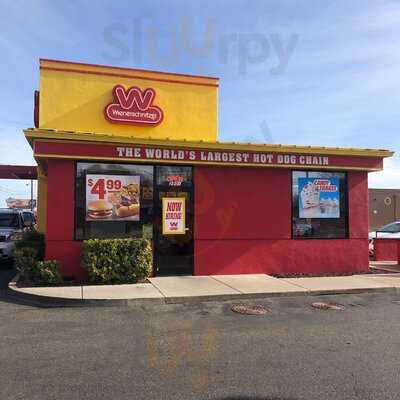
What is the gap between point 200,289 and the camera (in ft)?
35.2

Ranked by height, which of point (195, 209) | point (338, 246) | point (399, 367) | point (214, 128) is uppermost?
point (214, 128)

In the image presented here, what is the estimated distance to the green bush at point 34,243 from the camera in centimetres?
1157

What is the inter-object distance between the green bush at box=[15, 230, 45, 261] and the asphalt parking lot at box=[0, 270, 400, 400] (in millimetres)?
2478

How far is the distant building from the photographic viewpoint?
153ft

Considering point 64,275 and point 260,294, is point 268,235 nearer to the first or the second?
point 260,294

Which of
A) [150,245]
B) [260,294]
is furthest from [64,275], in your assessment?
[260,294]

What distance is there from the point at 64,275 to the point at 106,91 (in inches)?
222

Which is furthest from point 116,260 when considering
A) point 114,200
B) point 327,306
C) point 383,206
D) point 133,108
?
point 383,206

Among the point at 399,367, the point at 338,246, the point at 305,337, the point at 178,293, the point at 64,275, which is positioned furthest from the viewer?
the point at 338,246

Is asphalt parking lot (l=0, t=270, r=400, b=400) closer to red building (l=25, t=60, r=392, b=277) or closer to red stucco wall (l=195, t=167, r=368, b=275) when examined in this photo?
red building (l=25, t=60, r=392, b=277)

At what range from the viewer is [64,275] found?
11.6 m

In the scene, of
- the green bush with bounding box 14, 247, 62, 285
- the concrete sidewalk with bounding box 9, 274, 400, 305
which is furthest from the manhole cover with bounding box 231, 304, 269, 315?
the green bush with bounding box 14, 247, 62, 285

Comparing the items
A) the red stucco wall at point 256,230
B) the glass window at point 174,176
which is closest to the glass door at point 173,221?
the glass window at point 174,176

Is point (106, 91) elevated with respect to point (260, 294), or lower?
elevated
